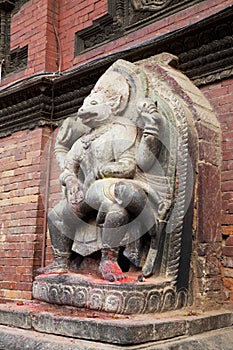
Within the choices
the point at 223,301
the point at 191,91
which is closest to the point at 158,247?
the point at 223,301

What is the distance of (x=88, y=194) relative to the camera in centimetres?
324

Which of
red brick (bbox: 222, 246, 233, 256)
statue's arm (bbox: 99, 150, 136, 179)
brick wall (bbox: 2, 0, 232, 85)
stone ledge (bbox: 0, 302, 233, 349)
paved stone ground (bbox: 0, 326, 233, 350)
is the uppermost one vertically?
brick wall (bbox: 2, 0, 232, 85)

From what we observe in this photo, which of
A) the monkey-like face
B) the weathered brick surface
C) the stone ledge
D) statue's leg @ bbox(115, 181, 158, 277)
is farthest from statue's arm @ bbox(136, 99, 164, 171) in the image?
the stone ledge

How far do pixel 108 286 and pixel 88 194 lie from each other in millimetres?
709

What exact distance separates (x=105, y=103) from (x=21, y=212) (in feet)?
7.17

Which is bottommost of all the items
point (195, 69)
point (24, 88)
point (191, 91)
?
point (191, 91)

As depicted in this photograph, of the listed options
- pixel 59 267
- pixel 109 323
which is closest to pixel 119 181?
pixel 59 267

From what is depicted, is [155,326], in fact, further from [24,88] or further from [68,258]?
[24,88]

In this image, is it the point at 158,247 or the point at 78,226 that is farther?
the point at 78,226

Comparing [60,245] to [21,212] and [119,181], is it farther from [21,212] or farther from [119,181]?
[21,212]

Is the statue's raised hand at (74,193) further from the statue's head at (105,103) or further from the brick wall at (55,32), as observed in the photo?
the brick wall at (55,32)

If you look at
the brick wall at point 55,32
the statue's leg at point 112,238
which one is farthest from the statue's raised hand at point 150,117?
the brick wall at point 55,32

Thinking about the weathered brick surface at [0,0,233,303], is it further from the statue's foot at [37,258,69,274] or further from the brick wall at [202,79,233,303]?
the statue's foot at [37,258,69,274]

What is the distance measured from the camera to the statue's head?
3.50 metres
